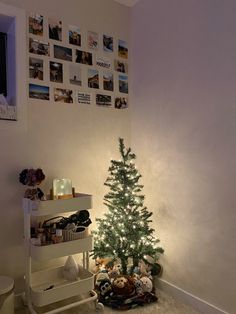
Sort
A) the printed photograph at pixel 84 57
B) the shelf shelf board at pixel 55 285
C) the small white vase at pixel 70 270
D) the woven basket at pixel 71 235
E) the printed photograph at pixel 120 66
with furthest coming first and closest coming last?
the printed photograph at pixel 120 66
the printed photograph at pixel 84 57
the small white vase at pixel 70 270
the woven basket at pixel 71 235
the shelf shelf board at pixel 55 285

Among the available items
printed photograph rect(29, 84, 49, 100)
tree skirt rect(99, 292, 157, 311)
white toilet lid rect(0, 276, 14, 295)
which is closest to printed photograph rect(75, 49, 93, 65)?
printed photograph rect(29, 84, 49, 100)

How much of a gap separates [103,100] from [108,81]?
0.61 ft

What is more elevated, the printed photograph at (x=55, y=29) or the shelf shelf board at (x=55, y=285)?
the printed photograph at (x=55, y=29)

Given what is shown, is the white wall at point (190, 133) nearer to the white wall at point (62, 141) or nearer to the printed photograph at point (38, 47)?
the white wall at point (62, 141)

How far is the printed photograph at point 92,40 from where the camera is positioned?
2332 millimetres

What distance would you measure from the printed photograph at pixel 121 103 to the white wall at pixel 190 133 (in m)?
0.09

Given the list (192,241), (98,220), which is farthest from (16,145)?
(192,241)

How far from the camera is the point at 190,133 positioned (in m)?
2.04

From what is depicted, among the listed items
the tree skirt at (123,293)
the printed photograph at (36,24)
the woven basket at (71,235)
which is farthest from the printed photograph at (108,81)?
the tree skirt at (123,293)

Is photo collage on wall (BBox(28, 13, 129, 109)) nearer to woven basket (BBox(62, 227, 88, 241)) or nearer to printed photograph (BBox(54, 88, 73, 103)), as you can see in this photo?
printed photograph (BBox(54, 88, 73, 103))

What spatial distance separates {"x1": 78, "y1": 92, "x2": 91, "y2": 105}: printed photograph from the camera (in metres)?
2.27

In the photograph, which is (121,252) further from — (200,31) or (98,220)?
(200,31)

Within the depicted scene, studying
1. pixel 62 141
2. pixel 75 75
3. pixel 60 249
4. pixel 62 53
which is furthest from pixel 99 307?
pixel 62 53

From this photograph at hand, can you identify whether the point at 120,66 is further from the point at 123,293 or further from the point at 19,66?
the point at 123,293
